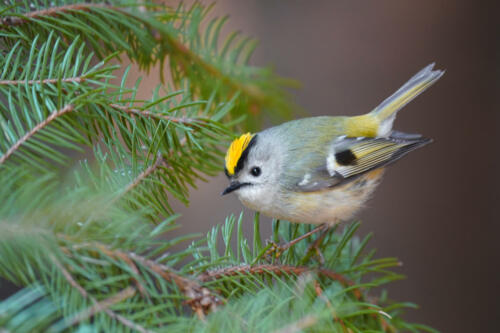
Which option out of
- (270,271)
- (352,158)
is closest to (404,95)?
(352,158)

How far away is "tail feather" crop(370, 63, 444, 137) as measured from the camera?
1454 millimetres

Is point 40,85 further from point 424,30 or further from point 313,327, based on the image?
point 424,30

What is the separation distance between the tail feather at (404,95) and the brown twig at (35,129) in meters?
1.07

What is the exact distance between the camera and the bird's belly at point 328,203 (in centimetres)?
116

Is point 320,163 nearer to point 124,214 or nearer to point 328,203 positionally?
point 328,203

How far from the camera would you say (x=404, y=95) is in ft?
4.86

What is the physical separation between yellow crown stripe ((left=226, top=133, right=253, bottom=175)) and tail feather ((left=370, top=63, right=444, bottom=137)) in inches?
21.5

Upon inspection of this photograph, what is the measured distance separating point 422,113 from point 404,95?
3.62ft

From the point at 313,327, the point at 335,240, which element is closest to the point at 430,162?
the point at 335,240

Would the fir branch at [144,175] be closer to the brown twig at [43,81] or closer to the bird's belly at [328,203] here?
the brown twig at [43,81]

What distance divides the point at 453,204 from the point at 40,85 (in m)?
2.21

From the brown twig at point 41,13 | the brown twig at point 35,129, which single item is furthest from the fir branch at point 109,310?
the brown twig at point 41,13

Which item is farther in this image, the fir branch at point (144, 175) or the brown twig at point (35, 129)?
the fir branch at point (144, 175)

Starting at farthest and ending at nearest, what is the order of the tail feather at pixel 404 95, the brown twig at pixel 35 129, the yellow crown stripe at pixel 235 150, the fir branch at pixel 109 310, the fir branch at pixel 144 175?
the tail feather at pixel 404 95 → the yellow crown stripe at pixel 235 150 → the fir branch at pixel 144 175 → the brown twig at pixel 35 129 → the fir branch at pixel 109 310
